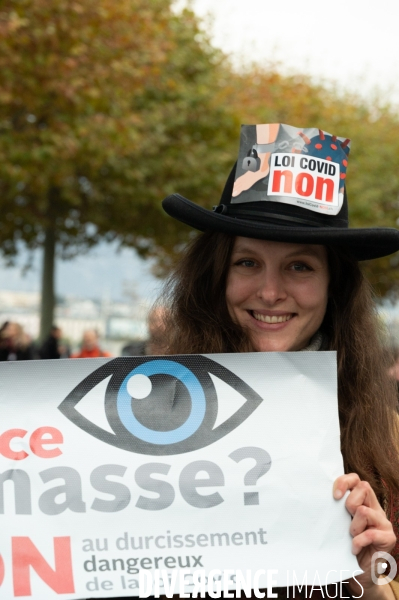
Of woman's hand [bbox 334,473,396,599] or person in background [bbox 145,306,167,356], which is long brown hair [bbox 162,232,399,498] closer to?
person in background [bbox 145,306,167,356]

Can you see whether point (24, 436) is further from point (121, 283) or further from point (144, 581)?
point (121, 283)

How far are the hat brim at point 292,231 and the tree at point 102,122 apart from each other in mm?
7361

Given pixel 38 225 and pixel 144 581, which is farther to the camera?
pixel 38 225

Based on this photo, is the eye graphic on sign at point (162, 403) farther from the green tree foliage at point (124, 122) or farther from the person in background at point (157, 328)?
the green tree foliage at point (124, 122)

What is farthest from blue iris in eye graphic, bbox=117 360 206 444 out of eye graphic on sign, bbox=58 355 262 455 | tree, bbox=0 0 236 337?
tree, bbox=0 0 236 337

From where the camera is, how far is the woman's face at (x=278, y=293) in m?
2.29

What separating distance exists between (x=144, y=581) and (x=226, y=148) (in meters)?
17.6

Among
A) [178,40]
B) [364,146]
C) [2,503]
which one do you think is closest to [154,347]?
[2,503]

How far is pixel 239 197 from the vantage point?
2.34 m

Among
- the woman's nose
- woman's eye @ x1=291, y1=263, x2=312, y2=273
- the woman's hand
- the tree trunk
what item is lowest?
the woman's hand

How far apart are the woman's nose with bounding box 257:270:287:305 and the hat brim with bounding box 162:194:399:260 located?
4.9 inches

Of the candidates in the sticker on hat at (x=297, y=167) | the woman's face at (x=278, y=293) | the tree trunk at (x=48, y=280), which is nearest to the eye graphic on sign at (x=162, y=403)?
the woman's face at (x=278, y=293)

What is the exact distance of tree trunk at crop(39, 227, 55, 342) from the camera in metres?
19.3

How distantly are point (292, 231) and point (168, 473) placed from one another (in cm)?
74
